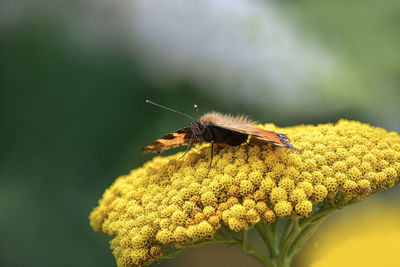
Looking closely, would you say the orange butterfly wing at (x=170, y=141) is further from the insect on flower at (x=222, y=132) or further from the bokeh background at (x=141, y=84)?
the bokeh background at (x=141, y=84)

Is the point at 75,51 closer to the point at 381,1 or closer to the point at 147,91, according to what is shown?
the point at 147,91

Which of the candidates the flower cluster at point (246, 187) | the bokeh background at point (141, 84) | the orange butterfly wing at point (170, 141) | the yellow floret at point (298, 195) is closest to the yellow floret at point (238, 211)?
the flower cluster at point (246, 187)

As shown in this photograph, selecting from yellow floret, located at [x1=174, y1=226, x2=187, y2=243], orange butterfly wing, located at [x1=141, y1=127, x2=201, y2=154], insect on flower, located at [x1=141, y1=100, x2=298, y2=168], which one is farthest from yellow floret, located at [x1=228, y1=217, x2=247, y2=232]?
orange butterfly wing, located at [x1=141, y1=127, x2=201, y2=154]

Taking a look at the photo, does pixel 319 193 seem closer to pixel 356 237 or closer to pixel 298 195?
pixel 298 195

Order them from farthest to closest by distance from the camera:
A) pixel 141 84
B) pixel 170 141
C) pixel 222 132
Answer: pixel 141 84 → pixel 170 141 → pixel 222 132

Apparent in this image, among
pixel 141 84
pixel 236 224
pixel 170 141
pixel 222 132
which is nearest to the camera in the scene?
pixel 236 224

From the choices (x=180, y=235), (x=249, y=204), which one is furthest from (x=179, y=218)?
(x=249, y=204)

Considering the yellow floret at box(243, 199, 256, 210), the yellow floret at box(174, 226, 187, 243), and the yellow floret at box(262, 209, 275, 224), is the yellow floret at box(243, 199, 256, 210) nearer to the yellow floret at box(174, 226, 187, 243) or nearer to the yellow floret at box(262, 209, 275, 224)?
the yellow floret at box(262, 209, 275, 224)
